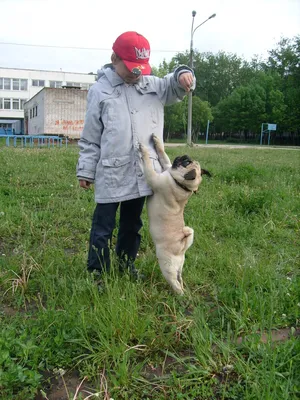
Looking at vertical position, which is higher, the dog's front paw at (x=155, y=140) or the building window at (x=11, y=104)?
the building window at (x=11, y=104)

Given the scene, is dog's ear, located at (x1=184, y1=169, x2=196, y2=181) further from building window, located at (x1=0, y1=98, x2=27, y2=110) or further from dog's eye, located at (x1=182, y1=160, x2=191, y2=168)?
building window, located at (x1=0, y1=98, x2=27, y2=110)

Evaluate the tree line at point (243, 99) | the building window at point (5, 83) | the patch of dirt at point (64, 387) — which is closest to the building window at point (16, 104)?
the building window at point (5, 83)

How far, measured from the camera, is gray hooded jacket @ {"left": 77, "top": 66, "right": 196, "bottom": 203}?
9.02 feet

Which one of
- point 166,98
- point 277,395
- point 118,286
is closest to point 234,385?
point 277,395

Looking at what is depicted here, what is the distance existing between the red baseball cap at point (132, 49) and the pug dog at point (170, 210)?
0.57 m

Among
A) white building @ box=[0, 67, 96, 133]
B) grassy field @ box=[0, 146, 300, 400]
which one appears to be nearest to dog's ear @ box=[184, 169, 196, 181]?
grassy field @ box=[0, 146, 300, 400]

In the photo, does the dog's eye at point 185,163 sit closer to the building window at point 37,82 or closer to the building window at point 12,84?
the building window at point 37,82

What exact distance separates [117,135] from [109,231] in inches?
28.8

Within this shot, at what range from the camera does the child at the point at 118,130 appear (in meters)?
2.74

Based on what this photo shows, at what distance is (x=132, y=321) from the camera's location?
2.23 meters

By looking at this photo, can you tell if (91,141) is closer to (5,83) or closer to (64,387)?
(64,387)

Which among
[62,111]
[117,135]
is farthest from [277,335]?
[62,111]

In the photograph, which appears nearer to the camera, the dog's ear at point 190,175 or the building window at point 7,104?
the dog's ear at point 190,175

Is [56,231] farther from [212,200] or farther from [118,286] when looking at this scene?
[212,200]
